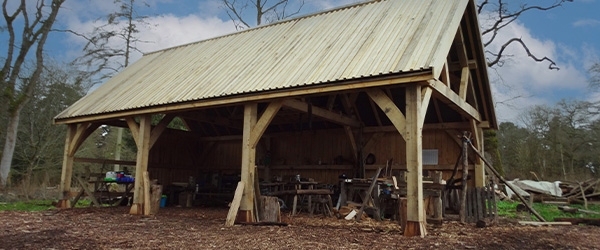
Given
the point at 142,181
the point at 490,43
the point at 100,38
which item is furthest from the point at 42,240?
the point at 490,43

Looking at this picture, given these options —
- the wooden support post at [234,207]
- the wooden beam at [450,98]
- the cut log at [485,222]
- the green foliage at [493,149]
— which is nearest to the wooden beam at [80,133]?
the wooden support post at [234,207]

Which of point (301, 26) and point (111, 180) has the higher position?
point (301, 26)

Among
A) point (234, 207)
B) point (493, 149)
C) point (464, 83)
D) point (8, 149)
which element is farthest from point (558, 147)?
point (8, 149)

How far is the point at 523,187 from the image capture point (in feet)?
57.1

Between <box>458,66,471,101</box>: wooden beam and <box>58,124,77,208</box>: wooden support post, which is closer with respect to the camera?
<box>458,66,471,101</box>: wooden beam

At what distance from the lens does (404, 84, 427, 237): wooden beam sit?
6844 millimetres

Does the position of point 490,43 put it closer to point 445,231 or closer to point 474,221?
point 474,221

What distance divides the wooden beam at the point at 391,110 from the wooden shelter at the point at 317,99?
0.02m

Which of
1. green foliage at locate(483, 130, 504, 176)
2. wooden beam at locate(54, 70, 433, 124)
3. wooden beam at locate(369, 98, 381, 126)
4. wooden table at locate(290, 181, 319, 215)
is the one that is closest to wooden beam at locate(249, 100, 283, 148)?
wooden beam at locate(54, 70, 433, 124)

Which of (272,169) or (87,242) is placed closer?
(87,242)

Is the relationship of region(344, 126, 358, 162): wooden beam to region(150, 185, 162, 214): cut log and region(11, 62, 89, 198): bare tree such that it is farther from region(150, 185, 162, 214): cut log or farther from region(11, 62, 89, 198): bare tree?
region(11, 62, 89, 198): bare tree

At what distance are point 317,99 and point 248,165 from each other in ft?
17.1

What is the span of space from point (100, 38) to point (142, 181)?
581 inches

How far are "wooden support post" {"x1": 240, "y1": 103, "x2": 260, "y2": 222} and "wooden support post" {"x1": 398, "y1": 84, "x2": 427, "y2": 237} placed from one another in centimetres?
318
